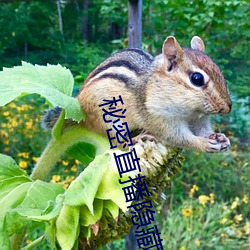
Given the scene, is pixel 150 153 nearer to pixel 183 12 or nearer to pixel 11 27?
pixel 183 12

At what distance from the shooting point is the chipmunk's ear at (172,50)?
70 cm

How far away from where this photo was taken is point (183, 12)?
75.6 inches

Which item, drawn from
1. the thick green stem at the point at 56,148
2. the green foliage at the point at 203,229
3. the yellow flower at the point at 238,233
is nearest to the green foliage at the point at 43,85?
the thick green stem at the point at 56,148

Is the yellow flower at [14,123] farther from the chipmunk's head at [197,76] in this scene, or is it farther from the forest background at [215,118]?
the chipmunk's head at [197,76]

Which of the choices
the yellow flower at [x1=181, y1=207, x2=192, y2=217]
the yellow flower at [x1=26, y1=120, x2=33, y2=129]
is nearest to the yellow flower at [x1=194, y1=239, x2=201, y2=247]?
the yellow flower at [x1=181, y1=207, x2=192, y2=217]

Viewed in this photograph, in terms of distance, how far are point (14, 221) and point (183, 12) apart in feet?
5.08

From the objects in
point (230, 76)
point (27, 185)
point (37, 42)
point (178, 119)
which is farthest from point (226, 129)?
point (27, 185)

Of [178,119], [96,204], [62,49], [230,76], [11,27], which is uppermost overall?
[11,27]

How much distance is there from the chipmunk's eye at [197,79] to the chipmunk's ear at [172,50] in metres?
0.04

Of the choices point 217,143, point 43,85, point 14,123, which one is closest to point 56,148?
point 43,85

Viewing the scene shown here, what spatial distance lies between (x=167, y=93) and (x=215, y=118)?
147cm

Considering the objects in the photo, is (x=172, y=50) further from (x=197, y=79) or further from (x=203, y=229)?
(x=203, y=229)

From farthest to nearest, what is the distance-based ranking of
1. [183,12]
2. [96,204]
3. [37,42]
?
[37,42] < [183,12] < [96,204]

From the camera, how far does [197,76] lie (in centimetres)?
68
